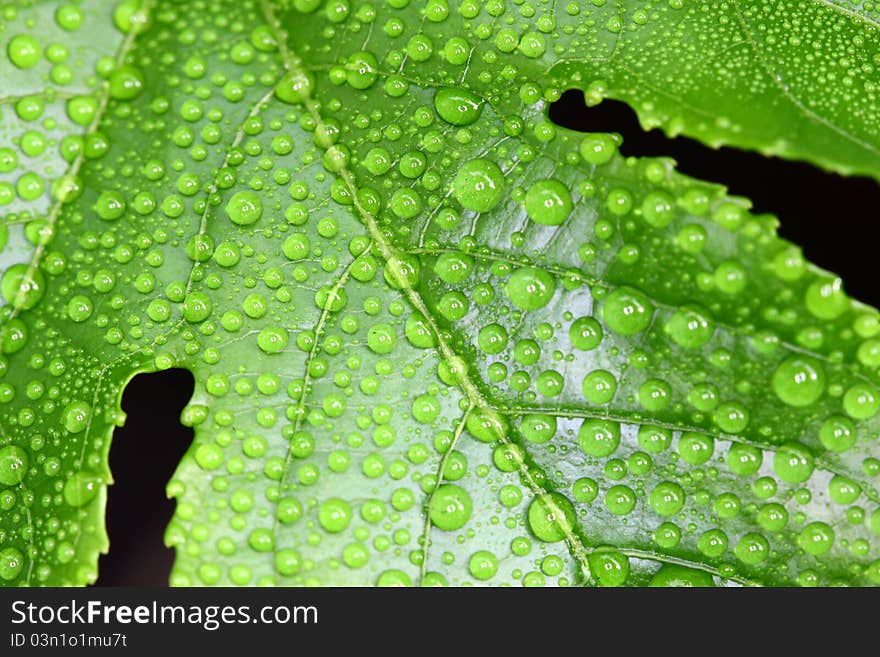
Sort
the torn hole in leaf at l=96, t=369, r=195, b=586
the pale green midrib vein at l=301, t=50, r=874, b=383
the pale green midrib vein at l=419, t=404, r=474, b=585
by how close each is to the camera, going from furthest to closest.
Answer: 1. the torn hole in leaf at l=96, t=369, r=195, b=586
2. the pale green midrib vein at l=419, t=404, r=474, b=585
3. the pale green midrib vein at l=301, t=50, r=874, b=383

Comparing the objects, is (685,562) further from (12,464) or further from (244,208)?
(12,464)

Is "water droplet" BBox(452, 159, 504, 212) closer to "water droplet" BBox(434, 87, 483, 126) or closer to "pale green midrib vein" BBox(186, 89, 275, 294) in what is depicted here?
"water droplet" BBox(434, 87, 483, 126)

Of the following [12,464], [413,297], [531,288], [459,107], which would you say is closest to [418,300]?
[413,297]

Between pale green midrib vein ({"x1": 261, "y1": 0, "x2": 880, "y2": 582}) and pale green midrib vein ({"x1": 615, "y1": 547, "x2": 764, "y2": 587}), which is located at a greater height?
pale green midrib vein ({"x1": 261, "y1": 0, "x2": 880, "y2": 582})

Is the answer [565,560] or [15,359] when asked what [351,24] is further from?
[565,560]

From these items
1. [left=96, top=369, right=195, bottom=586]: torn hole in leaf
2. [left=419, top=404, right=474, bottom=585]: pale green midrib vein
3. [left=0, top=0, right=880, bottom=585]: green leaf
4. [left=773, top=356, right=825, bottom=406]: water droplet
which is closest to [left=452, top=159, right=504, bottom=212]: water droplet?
[left=0, top=0, right=880, bottom=585]: green leaf

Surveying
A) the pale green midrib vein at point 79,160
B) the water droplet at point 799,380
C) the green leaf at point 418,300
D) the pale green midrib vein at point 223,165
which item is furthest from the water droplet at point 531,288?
the pale green midrib vein at point 79,160

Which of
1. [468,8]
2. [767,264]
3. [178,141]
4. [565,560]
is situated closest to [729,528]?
[565,560]
